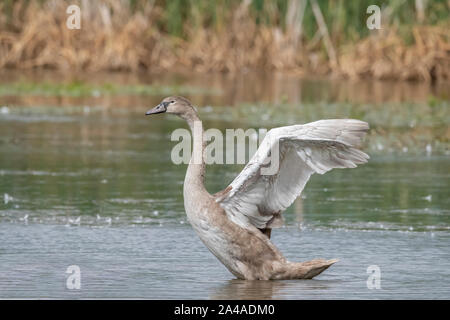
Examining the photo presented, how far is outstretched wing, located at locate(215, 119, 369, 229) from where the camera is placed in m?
7.98

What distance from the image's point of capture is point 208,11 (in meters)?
29.0

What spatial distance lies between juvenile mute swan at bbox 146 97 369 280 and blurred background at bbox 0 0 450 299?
6.1 inches

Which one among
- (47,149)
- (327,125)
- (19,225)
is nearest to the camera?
(327,125)

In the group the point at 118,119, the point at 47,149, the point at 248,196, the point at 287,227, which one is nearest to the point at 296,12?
the point at 118,119

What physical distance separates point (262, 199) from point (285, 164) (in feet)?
0.98

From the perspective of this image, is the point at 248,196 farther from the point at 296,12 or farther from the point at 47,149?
the point at 296,12

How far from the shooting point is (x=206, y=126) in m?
17.4

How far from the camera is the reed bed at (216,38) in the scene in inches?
1046

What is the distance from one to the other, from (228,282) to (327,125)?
1326 mm

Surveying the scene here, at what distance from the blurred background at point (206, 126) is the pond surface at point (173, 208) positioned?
0.10ft
